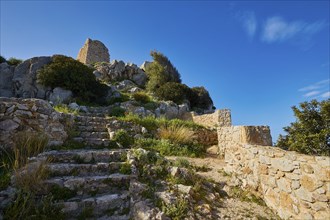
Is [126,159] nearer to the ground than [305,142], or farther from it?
nearer to the ground

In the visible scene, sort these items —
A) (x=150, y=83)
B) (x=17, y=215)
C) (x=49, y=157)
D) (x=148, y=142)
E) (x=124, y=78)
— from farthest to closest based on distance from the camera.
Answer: (x=124, y=78) → (x=150, y=83) → (x=148, y=142) → (x=49, y=157) → (x=17, y=215)

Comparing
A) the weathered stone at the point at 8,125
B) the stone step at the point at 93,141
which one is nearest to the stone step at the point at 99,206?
the stone step at the point at 93,141

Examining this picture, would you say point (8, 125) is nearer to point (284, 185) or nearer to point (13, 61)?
point (284, 185)

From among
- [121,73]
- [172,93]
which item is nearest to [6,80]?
[121,73]

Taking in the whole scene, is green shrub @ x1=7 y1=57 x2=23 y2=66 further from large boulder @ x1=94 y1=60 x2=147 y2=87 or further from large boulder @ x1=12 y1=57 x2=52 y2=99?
large boulder @ x1=94 y1=60 x2=147 y2=87

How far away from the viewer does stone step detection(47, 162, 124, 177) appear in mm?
3844

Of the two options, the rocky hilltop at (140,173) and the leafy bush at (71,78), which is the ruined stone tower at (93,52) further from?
the rocky hilltop at (140,173)

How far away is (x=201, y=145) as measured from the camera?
8.07m

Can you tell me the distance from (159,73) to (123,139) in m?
15.3

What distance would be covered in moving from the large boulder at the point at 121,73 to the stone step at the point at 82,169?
18.4 meters

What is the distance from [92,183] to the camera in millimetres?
3635

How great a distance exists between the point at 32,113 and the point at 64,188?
3326 mm

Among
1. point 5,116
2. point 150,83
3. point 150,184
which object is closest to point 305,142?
point 150,184

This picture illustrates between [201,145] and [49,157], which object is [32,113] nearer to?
[49,157]
